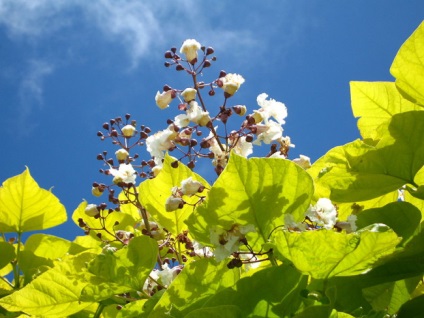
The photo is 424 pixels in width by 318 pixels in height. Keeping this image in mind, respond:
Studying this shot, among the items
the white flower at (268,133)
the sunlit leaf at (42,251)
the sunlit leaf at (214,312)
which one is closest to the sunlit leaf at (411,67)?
the white flower at (268,133)

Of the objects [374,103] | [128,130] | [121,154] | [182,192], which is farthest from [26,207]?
[374,103]

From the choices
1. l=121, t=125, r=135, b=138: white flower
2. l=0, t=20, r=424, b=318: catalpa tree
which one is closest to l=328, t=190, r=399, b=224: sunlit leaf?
l=0, t=20, r=424, b=318: catalpa tree

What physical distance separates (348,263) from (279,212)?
0.47ft

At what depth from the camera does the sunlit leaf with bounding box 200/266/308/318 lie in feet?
2.96

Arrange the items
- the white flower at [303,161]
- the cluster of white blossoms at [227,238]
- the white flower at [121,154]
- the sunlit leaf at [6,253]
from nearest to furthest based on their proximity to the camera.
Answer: the cluster of white blossoms at [227,238], the white flower at [303,161], the sunlit leaf at [6,253], the white flower at [121,154]

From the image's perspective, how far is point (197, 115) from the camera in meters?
1.28

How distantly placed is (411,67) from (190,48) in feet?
2.21

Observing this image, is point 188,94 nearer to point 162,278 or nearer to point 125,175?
point 125,175

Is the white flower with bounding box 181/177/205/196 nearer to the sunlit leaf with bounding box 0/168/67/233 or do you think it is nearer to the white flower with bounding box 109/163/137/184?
the white flower with bounding box 109/163/137/184

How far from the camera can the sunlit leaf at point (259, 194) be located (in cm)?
95

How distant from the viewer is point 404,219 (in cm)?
101

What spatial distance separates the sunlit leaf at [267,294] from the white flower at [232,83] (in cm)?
61

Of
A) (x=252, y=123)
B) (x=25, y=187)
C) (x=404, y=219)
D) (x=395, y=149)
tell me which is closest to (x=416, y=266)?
(x=404, y=219)

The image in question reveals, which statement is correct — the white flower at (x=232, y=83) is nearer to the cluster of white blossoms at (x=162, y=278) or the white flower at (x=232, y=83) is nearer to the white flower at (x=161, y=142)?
the white flower at (x=161, y=142)
